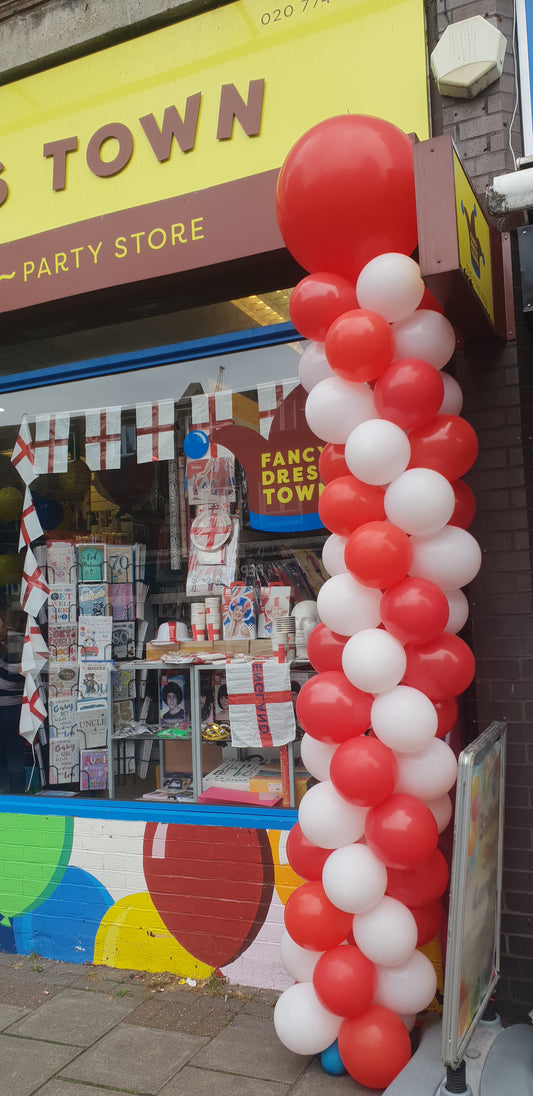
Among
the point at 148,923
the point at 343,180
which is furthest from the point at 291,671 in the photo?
the point at 343,180

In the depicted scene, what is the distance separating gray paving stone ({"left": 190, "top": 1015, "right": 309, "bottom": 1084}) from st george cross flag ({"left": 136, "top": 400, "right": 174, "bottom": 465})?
283cm

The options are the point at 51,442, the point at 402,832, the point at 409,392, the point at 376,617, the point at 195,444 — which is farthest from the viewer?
the point at 51,442

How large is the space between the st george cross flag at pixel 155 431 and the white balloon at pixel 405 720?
2.26 m

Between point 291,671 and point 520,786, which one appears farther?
point 291,671

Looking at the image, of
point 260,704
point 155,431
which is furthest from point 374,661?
point 155,431

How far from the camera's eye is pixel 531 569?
130 inches

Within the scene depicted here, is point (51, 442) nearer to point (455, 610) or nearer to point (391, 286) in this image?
point (391, 286)

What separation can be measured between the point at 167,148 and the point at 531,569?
9.60 feet

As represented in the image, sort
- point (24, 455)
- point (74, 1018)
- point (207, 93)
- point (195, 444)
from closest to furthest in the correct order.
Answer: point (74, 1018), point (207, 93), point (195, 444), point (24, 455)

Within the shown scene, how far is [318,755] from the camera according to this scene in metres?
3.04

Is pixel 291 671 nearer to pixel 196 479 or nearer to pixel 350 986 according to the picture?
pixel 196 479

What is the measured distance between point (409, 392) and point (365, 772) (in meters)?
1.31

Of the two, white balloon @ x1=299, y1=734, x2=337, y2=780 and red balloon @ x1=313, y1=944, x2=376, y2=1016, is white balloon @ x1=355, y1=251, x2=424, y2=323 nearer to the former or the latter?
white balloon @ x1=299, y1=734, x2=337, y2=780

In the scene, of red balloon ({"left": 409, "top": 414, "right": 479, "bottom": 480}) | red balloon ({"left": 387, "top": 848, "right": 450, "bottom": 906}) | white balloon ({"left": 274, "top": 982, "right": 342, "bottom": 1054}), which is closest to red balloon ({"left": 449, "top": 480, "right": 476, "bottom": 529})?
red balloon ({"left": 409, "top": 414, "right": 479, "bottom": 480})
